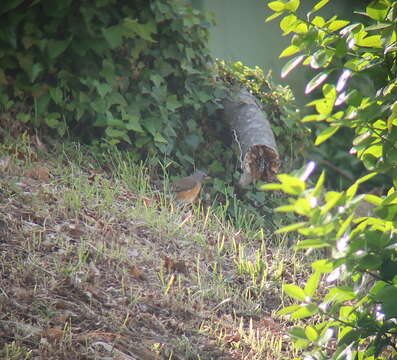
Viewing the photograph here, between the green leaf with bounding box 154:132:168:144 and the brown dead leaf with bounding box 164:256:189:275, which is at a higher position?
the green leaf with bounding box 154:132:168:144

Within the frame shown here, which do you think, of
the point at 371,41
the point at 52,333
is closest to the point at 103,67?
the point at 52,333

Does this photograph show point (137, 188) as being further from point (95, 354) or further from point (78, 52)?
point (95, 354)

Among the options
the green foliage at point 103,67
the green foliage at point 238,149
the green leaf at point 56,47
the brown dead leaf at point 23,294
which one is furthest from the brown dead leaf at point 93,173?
the brown dead leaf at point 23,294

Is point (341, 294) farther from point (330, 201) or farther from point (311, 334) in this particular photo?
point (330, 201)

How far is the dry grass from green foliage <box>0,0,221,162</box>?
330mm

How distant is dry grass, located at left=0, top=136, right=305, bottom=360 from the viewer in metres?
3.51

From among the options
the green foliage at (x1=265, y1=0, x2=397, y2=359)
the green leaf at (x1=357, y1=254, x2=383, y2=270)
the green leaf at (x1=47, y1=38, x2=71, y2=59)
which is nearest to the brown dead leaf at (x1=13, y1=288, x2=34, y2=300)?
the green foliage at (x1=265, y1=0, x2=397, y2=359)

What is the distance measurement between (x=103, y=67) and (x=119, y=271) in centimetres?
213

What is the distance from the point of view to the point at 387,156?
2617 millimetres

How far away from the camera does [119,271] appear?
4.14 m

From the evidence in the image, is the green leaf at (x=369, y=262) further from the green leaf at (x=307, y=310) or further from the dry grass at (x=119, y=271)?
the dry grass at (x=119, y=271)

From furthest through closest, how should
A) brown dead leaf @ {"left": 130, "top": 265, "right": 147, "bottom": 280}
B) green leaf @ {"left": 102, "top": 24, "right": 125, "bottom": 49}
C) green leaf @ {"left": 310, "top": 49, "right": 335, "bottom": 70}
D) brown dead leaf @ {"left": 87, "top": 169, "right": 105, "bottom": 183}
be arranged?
green leaf @ {"left": 102, "top": 24, "right": 125, "bottom": 49}
brown dead leaf @ {"left": 87, "top": 169, "right": 105, "bottom": 183}
brown dead leaf @ {"left": 130, "top": 265, "right": 147, "bottom": 280}
green leaf @ {"left": 310, "top": 49, "right": 335, "bottom": 70}

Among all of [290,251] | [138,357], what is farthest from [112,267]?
[290,251]

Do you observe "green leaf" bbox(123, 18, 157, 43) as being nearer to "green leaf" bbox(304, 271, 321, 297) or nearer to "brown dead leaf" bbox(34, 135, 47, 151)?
"brown dead leaf" bbox(34, 135, 47, 151)
